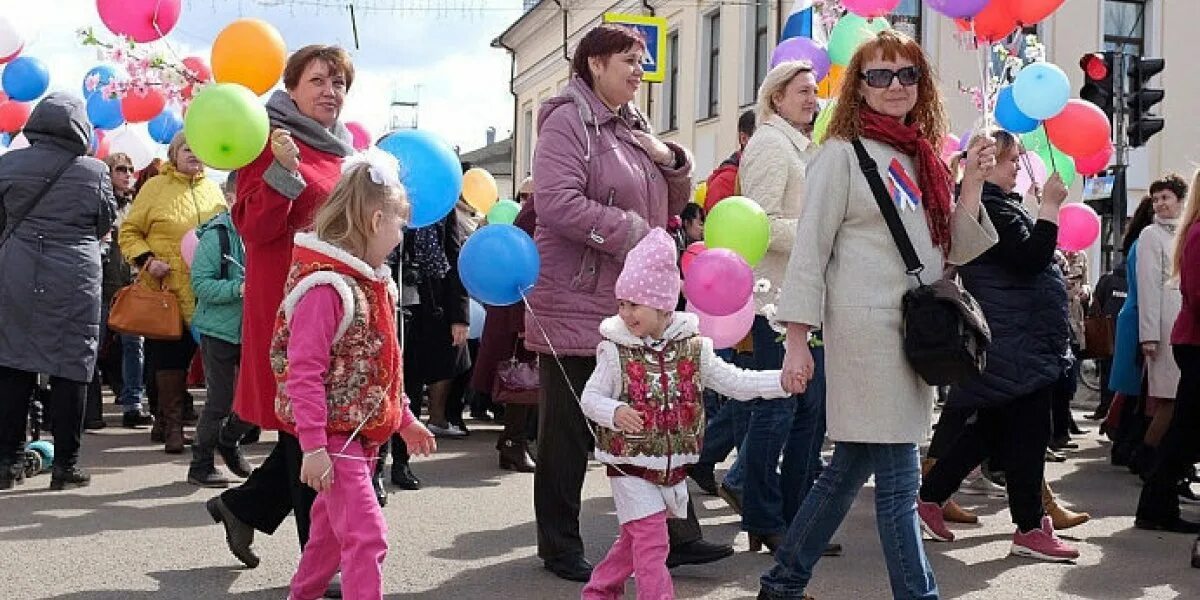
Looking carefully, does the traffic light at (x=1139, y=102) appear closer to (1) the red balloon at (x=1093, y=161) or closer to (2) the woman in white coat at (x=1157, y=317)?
(1) the red balloon at (x=1093, y=161)

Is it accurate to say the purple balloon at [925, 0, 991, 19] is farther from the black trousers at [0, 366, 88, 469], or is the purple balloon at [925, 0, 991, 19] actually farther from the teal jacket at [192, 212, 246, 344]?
the black trousers at [0, 366, 88, 469]

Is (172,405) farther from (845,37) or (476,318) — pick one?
(845,37)

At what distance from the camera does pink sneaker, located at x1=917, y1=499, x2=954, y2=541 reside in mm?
6414

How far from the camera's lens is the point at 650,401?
443 cm

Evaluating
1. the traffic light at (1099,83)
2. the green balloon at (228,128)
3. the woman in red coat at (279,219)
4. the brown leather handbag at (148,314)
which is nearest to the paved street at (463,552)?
the woman in red coat at (279,219)

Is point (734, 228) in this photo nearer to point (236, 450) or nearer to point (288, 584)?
point (288, 584)

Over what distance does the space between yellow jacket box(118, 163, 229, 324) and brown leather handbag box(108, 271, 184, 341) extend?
244mm

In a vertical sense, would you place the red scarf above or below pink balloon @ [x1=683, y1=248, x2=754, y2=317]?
above

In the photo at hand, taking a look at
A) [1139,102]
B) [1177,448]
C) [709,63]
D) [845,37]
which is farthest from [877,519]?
[709,63]

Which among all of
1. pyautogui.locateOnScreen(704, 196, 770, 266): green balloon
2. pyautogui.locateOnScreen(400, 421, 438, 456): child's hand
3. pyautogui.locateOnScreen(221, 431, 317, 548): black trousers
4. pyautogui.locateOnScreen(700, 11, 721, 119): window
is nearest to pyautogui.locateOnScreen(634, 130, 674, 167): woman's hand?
pyautogui.locateOnScreen(704, 196, 770, 266): green balloon

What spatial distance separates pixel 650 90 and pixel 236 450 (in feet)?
79.2

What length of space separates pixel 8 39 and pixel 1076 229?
7.52 meters

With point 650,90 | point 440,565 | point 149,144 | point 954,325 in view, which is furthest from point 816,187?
point 650,90

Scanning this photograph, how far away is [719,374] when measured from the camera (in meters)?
4.53
